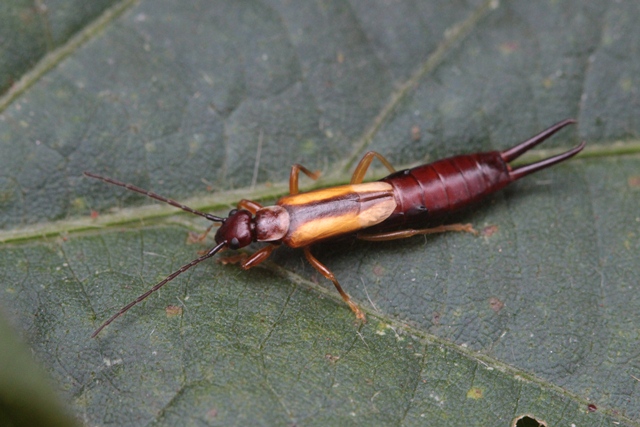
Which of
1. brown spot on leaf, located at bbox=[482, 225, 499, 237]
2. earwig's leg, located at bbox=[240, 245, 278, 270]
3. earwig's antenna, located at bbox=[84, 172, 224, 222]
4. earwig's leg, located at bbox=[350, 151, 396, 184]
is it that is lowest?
brown spot on leaf, located at bbox=[482, 225, 499, 237]

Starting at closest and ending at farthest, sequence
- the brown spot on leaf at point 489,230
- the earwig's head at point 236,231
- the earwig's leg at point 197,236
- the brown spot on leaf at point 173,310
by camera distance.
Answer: the brown spot on leaf at point 173,310
the earwig's head at point 236,231
the earwig's leg at point 197,236
the brown spot on leaf at point 489,230

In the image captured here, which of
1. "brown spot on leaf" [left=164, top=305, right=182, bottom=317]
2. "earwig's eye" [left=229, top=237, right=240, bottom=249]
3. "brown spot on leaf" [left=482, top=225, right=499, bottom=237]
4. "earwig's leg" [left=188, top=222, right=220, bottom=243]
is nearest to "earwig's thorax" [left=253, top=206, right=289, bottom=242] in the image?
"earwig's eye" [left=229, top=237, right=240, bottom=249]

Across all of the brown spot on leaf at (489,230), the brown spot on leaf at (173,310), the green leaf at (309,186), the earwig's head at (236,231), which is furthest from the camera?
the brown spot on leaf at (489,230)

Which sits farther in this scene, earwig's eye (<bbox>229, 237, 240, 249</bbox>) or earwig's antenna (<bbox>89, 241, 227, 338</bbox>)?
earwig's eye (<bbox>229, 237, 240, 249</bbox>)

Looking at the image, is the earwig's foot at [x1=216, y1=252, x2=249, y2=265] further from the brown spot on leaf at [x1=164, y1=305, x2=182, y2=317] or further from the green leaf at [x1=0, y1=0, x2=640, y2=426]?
the brown spot on leaf at [x1=164, y1=305, x2=182, y2=317]

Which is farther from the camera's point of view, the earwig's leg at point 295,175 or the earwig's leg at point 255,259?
the earwig's leg at point 295,175

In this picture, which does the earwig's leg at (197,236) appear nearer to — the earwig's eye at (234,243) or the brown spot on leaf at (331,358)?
the earwig's eye at (234,243)

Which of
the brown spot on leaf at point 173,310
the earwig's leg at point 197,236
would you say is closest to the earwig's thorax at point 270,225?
the earwig's leg at point 197,236

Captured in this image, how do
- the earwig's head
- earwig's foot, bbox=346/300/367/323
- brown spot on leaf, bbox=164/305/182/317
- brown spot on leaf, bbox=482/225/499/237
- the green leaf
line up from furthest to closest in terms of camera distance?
brown spot on leaf, bbox=482/225/499/237, the earwig's head, earwig's foot, bbox=346/300/367/323, brown spot on leaf, bbox=164/305/182/317, the green leaf
